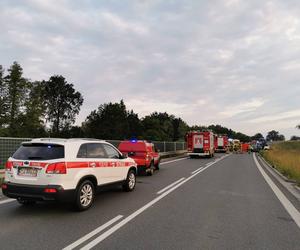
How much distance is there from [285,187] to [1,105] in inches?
2426

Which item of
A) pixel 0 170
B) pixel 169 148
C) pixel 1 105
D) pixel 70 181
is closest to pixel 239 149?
pixel 169 148

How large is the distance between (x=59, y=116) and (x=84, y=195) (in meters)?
89.8

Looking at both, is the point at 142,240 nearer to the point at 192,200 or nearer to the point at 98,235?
the point at 98,235

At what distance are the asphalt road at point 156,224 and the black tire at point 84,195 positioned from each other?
0.20 metres

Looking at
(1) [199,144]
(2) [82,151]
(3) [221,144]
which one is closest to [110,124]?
(3) [221,144]

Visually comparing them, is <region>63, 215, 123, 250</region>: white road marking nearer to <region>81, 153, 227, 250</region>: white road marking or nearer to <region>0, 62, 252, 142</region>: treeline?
<region>81, 153, 227, 250</region>: white road marking

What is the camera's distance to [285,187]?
12875 millimetres

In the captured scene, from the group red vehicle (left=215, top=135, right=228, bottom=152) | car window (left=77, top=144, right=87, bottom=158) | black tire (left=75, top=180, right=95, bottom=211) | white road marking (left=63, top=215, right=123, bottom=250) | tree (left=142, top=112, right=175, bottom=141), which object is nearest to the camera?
white road marking (left=63, top=215, right=123, bottom=250)

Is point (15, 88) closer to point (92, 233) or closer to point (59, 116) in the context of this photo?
point (59, 116)

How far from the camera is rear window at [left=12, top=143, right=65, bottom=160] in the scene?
7629 millimetres

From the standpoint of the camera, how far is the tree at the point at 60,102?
3701 inches

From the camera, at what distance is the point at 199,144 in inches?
1409

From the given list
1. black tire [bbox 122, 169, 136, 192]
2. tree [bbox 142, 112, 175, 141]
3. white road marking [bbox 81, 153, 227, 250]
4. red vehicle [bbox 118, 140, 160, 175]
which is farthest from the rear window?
tree [bbox 142, 112, 175, 141]

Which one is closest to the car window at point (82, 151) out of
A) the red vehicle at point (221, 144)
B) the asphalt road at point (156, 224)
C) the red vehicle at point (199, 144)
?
the asphalt road at point (156, 224)
